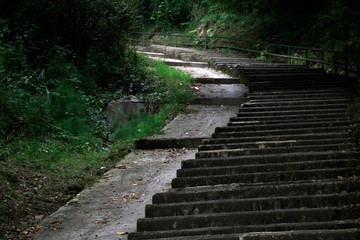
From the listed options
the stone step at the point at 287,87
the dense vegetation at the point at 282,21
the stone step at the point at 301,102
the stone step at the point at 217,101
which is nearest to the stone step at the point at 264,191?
the stone step at the point at 301,102

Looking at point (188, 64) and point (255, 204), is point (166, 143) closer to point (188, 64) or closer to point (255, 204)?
point (255, 204)

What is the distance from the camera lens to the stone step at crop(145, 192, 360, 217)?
354 cm

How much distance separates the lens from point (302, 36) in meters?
18.5

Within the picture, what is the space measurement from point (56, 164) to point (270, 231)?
569 centimetres

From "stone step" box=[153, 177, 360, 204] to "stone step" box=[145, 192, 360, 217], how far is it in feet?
0.40

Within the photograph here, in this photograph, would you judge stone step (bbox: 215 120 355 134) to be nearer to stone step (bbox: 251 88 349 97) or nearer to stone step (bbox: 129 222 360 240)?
stone step (bbox: 129 222 360 240)

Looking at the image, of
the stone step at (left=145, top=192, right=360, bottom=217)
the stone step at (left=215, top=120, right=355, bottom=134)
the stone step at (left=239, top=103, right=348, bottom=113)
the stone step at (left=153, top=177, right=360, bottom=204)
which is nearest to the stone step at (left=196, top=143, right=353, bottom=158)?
the stone step at (left=215, top=120, right=355, bottom=134)

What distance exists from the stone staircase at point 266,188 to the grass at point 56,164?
2427 millimetres

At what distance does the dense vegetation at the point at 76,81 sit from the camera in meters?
7.29

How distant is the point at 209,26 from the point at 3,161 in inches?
780

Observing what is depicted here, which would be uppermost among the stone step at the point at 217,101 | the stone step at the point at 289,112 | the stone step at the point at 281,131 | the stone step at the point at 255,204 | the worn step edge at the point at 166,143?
the stone step at the point at 289,112

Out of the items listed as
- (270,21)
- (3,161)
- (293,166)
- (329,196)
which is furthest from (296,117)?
(270,21)

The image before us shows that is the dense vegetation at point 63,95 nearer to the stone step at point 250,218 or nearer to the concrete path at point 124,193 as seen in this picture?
the concrete path at point 124,193

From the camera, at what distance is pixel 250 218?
3420 mm
